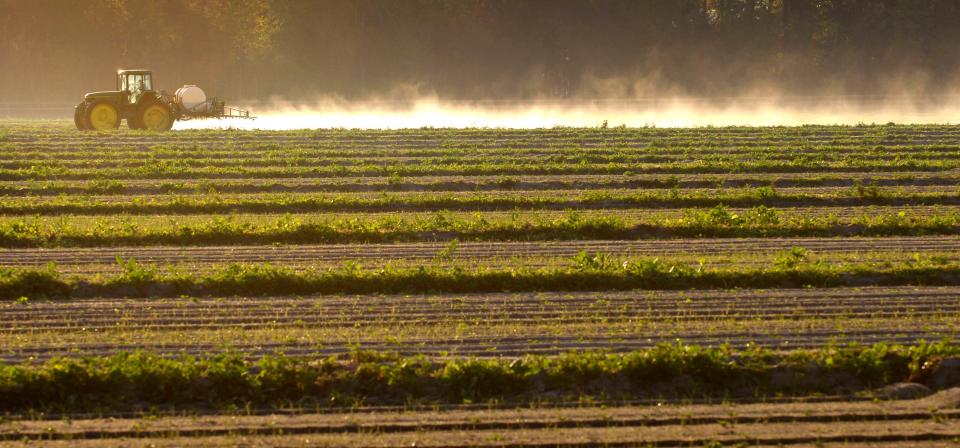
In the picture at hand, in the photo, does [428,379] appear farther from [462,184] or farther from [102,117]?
[102,117]

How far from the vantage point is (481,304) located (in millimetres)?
16453

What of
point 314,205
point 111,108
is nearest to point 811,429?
point 314,205

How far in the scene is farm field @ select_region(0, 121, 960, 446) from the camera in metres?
11.9

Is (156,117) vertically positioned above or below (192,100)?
below

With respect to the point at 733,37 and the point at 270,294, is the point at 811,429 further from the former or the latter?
the point at 733,37

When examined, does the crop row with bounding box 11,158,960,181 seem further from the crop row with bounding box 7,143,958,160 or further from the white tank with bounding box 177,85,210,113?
the white tank with bounding box 177,85,210,113

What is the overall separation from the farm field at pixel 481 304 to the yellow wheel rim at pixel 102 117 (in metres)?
16.6

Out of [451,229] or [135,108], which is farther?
[135,108]

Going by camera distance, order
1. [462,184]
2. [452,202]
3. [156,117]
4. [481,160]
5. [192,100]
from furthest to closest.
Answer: [192,100] < [156,117] < [481,160] < [462,184] < [452,202]

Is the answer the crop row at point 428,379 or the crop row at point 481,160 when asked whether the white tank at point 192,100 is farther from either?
the crop row at point 428,379

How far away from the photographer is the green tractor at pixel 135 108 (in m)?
48.5

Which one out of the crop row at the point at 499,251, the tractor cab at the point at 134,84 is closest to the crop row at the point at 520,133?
the tractor cab at the point at 134,84

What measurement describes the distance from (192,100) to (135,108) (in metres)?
2.28

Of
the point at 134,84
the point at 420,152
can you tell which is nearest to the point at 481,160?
the point at 420,152
